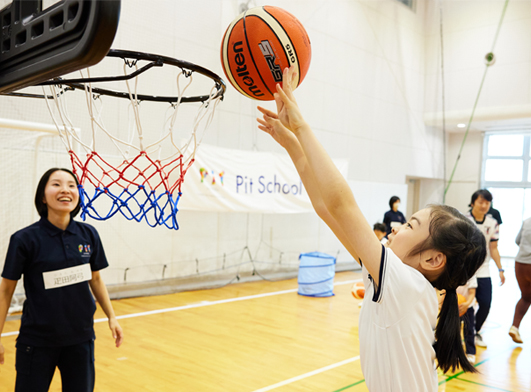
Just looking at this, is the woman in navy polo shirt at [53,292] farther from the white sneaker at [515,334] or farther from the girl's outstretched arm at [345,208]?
the white sneaker at [515,334]

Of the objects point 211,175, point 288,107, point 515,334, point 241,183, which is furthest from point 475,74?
point 288,107

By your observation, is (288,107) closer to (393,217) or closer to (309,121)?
(393,217)

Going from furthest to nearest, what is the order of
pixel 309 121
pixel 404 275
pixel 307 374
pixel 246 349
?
pixel 309 121
pixel 246 349
pixel 307 374
pixel 404 275

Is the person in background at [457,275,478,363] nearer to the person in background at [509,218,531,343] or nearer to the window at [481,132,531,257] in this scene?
the person in background at [509,218,531,343]

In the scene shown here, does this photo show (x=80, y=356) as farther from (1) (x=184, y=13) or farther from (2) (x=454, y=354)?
(1) (x=184, y=13)

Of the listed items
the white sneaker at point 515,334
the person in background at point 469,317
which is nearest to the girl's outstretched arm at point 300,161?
the person in background at point 469,317

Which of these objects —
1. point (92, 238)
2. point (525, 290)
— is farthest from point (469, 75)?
point (92, 238)

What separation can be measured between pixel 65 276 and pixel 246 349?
2.85 meters

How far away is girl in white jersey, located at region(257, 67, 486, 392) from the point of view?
4.59 ft

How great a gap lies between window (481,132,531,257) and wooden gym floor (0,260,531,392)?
847 centimetres

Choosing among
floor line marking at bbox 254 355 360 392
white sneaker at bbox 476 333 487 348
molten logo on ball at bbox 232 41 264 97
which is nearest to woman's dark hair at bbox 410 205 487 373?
molten logo on ball at bbox 232 41 264 97

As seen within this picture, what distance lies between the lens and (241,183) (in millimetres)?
8258

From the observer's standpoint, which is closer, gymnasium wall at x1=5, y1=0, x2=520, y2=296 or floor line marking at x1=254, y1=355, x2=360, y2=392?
floor line marking at x1=254, y1=355, x2=360, y2=392

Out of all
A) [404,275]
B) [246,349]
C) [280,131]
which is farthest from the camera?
[246,349]
